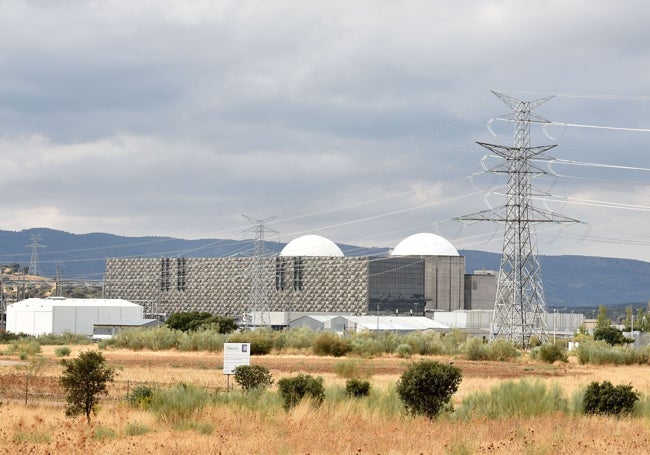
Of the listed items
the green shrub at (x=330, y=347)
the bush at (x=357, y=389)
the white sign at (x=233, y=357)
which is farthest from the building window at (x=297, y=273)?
the bush at (x=357, y=389)

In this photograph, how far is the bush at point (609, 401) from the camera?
1055 inches

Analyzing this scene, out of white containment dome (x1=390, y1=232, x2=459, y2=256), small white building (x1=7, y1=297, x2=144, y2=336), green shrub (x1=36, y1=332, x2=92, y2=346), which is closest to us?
green shrub (x1=36, y1=332, x2=92, y2=346)

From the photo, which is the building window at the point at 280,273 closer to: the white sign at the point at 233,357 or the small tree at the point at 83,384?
the white sign at the point at 233,357

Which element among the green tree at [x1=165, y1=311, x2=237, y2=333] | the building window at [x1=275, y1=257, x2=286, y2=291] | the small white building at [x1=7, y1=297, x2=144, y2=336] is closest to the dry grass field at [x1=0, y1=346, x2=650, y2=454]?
the green tree at [x1=165, y1=311, x2=237, y2=333]

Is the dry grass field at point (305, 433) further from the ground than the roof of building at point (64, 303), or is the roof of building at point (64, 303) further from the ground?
the roof of building at point (64, 303)

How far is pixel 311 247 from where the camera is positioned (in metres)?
185

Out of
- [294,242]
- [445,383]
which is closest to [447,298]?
[294,242]

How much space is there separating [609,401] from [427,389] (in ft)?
16.5

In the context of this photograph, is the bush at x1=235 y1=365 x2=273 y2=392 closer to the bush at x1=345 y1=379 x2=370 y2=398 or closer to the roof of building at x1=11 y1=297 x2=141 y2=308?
the bush at x1=345 y1=379 x2=370 y2=398

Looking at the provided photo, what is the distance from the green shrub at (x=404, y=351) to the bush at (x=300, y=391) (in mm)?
44439

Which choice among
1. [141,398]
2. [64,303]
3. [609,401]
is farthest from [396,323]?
[141,398]

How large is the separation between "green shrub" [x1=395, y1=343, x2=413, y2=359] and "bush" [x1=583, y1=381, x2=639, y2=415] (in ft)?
146

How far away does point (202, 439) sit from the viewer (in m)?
20.9

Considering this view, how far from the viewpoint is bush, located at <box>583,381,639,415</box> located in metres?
26.8
